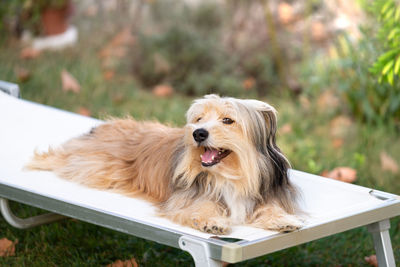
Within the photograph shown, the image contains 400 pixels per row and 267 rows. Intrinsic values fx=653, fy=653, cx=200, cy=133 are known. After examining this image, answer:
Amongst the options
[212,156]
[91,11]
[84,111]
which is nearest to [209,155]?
[212,156]

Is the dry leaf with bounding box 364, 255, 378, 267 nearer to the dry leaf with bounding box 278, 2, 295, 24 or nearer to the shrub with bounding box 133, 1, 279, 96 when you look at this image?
the shrub with bounding box 133, 1, 279, 96

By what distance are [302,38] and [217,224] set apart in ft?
17.3

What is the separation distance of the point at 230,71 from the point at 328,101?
1.39 m

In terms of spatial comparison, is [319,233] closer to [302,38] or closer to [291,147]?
[291,147]

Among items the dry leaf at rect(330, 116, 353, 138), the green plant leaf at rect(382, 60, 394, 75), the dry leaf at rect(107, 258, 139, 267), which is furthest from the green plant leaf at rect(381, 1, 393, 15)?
the dry leaf at rect(107, 258, 139, 267)

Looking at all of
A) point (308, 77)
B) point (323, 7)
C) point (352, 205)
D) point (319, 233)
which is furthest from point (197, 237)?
point (323, 7)

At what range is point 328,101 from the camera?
637 cm

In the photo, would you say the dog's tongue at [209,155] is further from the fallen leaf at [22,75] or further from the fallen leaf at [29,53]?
the fallen leaf at [29,53]

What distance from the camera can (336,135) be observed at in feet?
20.0

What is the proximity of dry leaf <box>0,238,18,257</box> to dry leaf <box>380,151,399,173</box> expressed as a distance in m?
3.07

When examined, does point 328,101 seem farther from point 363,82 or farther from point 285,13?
point 285,13

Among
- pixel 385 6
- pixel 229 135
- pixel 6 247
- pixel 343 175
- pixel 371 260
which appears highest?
pixel 385 6

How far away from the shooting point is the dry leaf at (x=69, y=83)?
662cm

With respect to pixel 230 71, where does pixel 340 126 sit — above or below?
below
